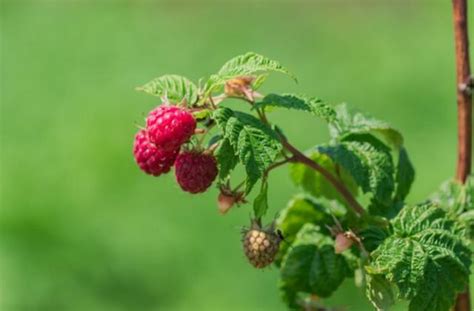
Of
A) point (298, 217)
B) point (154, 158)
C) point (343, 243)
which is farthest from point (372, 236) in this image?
point (154, 158)

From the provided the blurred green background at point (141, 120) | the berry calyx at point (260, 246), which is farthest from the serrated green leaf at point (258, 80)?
the blurred green background at point (141, 120)

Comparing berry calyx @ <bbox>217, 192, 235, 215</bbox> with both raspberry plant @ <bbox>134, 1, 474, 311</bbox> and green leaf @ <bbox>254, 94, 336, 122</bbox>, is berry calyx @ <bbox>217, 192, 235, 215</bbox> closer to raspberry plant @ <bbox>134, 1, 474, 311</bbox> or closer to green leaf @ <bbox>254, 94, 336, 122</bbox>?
raspberry plant @ <bbox>134, 1, 474, 311</bbox>

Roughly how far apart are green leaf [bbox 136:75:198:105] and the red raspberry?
0.04 metres

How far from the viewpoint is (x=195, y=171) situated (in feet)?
5.76

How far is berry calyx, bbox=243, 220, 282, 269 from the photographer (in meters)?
1.88

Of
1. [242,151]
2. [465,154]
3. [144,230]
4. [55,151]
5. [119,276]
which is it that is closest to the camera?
[242,151]

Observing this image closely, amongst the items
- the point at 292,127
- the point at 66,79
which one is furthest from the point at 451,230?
the point at 66,79

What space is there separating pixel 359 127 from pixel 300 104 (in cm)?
32

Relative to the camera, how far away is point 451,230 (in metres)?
1.92

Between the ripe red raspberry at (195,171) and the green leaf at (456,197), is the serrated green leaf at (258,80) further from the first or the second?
the green leaf at (456,197)

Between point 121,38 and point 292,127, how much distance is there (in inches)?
97.4

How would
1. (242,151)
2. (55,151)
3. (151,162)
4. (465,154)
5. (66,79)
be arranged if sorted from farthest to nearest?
(66,79) < (55,151) < (465,154) < (151,162) < (242,151)

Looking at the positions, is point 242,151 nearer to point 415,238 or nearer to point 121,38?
point 415,238

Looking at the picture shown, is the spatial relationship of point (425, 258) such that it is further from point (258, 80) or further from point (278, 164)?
point (258, 80)
